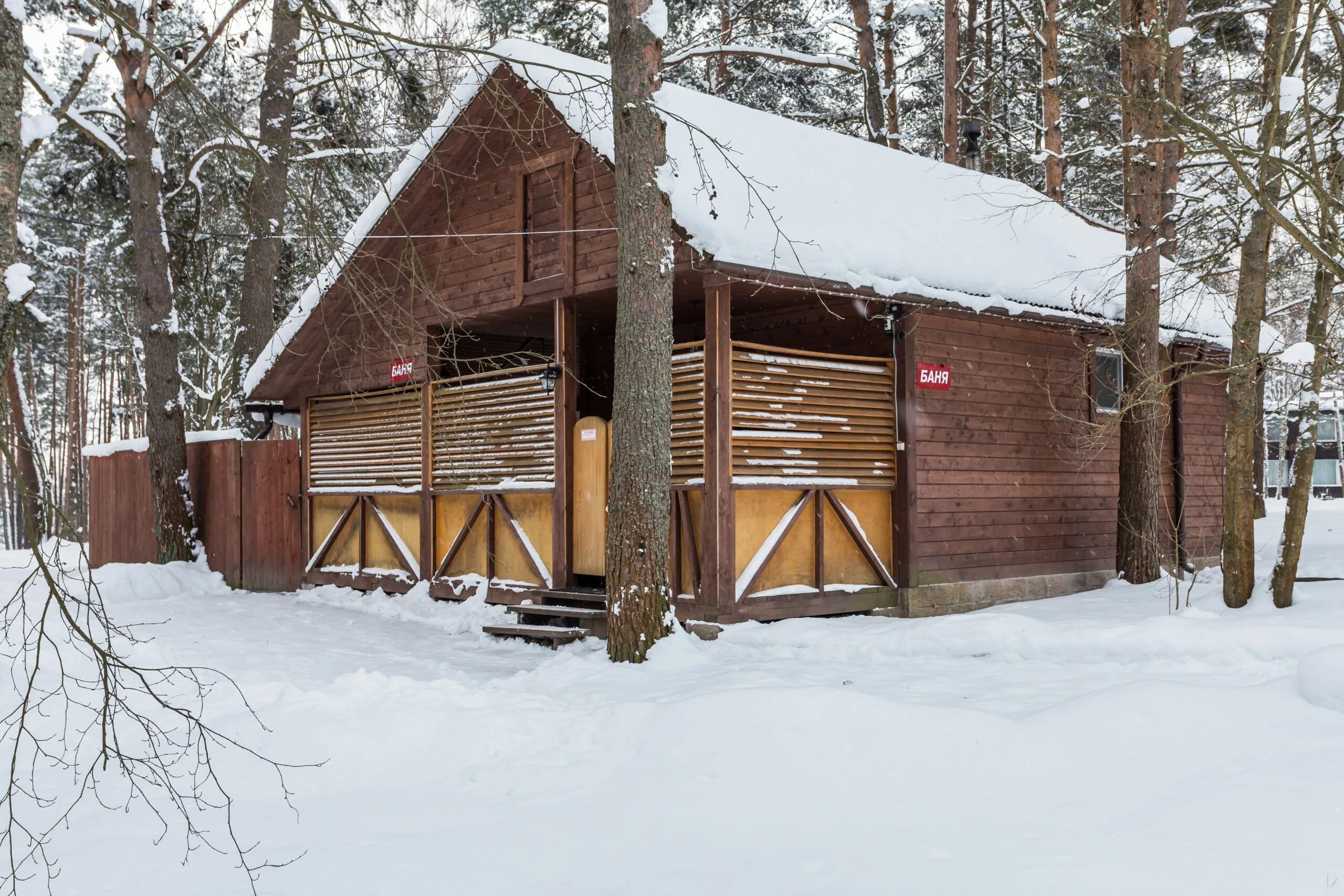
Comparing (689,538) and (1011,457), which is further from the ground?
(1011,457)

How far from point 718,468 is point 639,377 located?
154cm

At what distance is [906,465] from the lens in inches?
416

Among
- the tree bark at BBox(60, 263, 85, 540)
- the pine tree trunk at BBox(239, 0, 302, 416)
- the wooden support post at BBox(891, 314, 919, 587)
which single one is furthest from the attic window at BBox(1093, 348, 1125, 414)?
the tree bark at BBox(60, 263, 85, 540)

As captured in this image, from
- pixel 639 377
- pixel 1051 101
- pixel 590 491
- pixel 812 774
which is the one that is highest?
pixel 1051 101

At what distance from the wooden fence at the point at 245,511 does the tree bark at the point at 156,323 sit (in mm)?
352

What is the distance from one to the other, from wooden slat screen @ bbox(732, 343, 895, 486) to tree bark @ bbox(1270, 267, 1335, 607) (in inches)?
134

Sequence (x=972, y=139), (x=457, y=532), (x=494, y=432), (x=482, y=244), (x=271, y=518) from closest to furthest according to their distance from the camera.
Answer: (x=494, y=432) < (x=482, y=244) < (x=457, y=532) < (x=271, y=518) < (x=972, y=139)

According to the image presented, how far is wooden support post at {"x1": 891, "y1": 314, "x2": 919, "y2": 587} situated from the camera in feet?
34.6

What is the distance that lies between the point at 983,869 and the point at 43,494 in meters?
3.50

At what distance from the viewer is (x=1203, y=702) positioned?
5723mm

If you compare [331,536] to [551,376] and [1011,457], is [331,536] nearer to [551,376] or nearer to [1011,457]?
[551,376]

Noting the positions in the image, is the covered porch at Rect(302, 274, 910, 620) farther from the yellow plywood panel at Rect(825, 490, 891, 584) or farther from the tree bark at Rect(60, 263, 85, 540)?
the tree bark at Rect(60, 263, 85, 540)

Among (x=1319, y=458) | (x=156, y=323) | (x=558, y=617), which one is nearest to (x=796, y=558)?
(x=558, y=617)

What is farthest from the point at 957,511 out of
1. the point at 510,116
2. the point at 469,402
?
the point at 510,116
